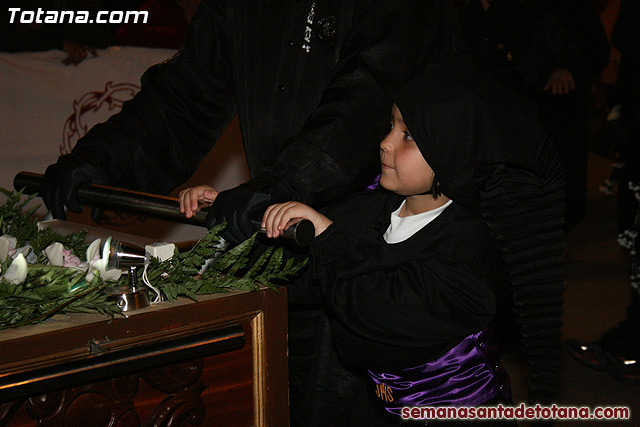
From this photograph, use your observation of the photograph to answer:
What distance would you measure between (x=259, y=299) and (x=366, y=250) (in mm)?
312

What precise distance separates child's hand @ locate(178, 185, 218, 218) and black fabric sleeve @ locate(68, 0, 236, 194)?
1.44ft

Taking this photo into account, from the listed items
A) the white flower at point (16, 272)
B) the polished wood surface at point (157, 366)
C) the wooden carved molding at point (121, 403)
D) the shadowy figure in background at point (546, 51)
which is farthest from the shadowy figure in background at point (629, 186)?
the white flower at point (16, 272)

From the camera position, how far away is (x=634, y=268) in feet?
11.0

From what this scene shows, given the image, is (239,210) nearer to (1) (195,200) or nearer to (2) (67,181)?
(1) (195,200)

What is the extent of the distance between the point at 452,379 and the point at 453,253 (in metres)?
0.28

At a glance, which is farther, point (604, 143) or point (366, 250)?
point (604, 143)

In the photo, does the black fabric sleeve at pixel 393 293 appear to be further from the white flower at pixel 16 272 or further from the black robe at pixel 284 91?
the white flower at pixel 16 272

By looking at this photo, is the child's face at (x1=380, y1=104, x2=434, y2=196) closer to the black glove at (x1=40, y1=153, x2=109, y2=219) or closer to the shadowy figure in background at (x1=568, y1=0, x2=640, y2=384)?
the black glove at (x1=40, y1=153, x2=109, y2=219)

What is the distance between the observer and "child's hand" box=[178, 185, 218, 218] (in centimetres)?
140

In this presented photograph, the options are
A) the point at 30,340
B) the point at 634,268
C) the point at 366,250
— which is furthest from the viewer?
the point at 634,268

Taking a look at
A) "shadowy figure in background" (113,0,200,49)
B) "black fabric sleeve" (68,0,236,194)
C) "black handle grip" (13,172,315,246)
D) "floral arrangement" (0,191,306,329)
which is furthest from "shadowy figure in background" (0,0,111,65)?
"floral arrangement" (0,191,306,329)

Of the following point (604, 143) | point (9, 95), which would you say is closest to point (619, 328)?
point (604, 143)

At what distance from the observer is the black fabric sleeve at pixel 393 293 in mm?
1392

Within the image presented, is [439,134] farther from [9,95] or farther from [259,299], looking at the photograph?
[9,95]
